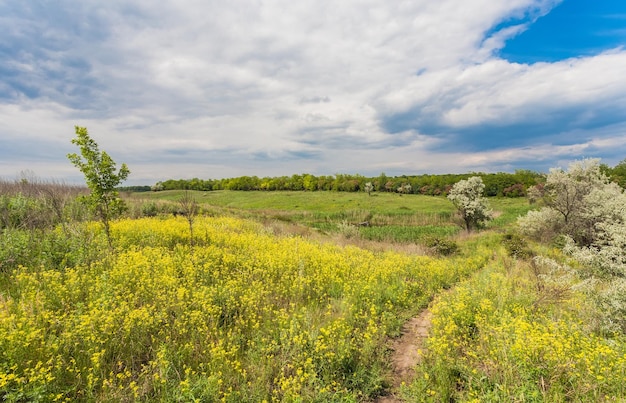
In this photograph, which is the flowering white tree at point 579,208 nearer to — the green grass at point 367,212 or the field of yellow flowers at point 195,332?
the field of yellow flowers at point 195,332

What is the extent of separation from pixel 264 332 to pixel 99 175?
28.1 feet

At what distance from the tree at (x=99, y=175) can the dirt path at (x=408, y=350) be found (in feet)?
33.6

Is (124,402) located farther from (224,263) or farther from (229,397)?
(224,263)

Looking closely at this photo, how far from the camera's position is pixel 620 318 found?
6.33m

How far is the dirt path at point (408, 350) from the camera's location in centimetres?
555

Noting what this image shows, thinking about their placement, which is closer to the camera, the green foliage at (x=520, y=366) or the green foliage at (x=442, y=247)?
the green foliage at (x=520, y=366)

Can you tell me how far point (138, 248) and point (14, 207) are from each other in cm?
720

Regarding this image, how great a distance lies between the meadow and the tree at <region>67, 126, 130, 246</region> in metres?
1.36

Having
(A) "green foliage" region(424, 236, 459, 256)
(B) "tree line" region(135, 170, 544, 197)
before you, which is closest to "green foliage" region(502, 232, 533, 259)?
(A) "green foliage" region(424, 236, 459, 256)

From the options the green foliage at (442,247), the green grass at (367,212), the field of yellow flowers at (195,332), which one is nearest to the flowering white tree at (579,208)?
the green foliage at (442,247)

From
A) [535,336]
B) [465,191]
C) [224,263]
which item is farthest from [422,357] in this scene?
[465,191]

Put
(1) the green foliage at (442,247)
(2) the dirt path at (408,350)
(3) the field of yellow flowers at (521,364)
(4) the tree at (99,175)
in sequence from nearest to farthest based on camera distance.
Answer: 1. (3) the field of yellow flowers at (521,364)
2. (2) the dirt path at (408,350)
3. (4) the tree at (99,175)
4. (1) the green foliage at (442,247)

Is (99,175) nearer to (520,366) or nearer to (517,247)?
(520,366)

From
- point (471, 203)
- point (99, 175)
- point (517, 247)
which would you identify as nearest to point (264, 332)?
point (99, 175)
